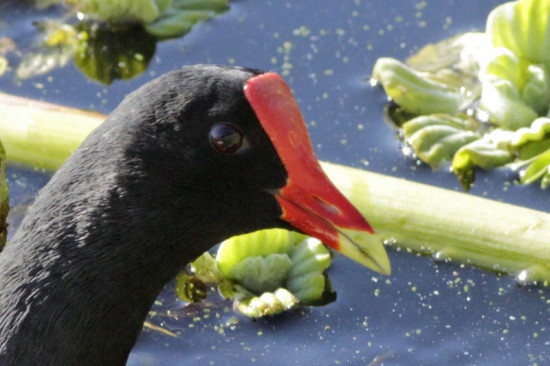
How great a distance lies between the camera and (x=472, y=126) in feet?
14.4

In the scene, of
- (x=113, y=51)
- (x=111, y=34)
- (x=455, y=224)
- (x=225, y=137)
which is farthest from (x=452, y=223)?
(x=111, y=34)

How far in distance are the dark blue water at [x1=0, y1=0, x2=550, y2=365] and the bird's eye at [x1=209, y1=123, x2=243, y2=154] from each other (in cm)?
99

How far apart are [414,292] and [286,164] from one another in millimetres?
1127

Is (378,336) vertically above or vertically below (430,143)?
below

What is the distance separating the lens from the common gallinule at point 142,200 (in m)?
2.73

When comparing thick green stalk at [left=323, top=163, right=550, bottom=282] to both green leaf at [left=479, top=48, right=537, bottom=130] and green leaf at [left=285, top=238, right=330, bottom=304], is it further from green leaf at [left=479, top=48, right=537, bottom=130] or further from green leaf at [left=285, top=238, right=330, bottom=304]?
green leaf at [left=479, top=48, right=537, bottom=130]

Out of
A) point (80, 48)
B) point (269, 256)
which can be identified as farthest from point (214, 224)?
point (80, 48)

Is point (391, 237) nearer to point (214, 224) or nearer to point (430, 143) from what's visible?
point (430, 143)

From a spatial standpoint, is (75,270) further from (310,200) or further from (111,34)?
(111,34)

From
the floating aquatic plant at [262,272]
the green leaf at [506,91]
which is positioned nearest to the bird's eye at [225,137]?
the floating aquatic plant at [262,272]

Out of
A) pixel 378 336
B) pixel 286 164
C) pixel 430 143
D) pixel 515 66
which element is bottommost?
pixel 378 336

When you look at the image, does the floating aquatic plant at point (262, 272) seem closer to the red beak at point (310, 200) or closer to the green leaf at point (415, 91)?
the red beak at point (310, 200)

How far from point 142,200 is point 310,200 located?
449 mm

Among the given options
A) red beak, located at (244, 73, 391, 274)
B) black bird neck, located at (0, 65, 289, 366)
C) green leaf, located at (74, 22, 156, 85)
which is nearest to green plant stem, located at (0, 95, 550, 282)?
red beak, located at (244, 73, 391, 274)
